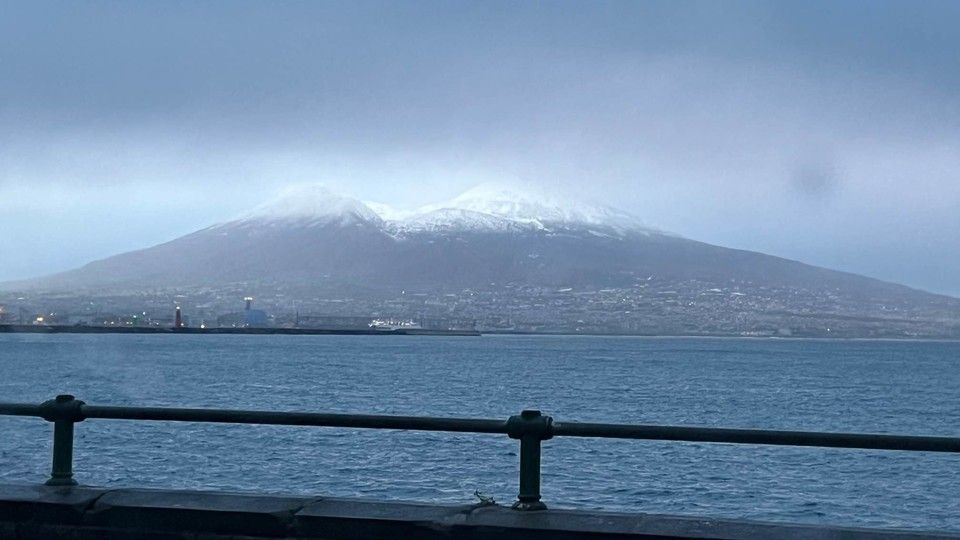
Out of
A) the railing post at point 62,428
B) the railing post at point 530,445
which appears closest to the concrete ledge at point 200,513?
the railing post at point 62,428

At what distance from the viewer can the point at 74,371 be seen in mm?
93812

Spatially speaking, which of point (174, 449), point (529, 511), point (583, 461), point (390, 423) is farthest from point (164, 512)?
point (174, 449)

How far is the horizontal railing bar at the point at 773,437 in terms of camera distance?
266 inches

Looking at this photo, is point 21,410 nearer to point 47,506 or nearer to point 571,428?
point 47,506

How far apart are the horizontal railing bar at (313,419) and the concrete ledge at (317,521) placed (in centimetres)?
46

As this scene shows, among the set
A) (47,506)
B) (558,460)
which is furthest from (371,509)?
(558,460)

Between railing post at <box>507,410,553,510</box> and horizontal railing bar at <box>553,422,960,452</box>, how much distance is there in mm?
80

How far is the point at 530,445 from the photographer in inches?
287

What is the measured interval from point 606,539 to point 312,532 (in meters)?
1.61

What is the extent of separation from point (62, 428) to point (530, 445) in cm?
280

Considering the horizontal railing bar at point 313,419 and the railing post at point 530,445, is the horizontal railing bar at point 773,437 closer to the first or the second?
the railing post at point 530,445

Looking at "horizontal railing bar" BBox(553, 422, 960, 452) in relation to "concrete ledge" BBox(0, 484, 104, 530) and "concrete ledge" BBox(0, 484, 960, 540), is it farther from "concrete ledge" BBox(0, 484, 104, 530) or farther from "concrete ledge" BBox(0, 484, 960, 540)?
"concrete ledge" BBox(0, 484, 104, 530)

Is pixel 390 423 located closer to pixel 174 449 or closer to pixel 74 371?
pixel 174 449

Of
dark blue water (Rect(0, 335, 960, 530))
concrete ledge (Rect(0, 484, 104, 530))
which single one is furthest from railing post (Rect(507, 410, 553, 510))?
dark blue water (Rect(0, 335, 960, 530))
